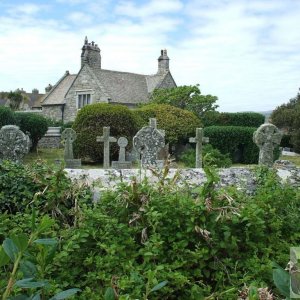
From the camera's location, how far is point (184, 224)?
2.64 m

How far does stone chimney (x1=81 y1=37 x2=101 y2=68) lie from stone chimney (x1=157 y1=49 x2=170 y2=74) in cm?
618

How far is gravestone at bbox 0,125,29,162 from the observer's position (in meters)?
8.44

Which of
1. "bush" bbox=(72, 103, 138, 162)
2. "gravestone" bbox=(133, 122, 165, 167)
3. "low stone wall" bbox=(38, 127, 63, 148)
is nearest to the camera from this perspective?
"gravestone" bbox=(133, 122, 165, 167)

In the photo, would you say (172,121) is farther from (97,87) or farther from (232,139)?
(97,87)

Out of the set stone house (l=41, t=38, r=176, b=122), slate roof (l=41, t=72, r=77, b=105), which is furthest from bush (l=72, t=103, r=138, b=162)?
slate roof (l=41, t=72, r=77, b=105)

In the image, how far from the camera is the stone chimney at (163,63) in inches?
1604

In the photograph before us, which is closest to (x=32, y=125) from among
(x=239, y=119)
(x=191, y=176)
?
(x=239, y=119)

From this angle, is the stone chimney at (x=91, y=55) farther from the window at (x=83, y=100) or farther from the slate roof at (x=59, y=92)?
the slate roof at (x=59, y=92)

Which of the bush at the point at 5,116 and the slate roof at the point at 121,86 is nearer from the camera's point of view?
the bush at the point at 5,116

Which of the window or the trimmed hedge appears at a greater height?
the window

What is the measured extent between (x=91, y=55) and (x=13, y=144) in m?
29.7

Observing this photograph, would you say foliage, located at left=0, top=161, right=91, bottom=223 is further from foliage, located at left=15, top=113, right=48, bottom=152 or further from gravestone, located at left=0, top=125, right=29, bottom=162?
foliage, located at left=15, top=113, right=48, bottom=152

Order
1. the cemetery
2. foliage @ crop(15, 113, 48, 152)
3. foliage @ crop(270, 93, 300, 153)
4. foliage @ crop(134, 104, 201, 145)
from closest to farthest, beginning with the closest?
the cemetery, foliage @ crop(15, 113, 48, 152), foliage @ crop(134, 104, 201, 145), foliage @ crop(270, 93, 300, 153)

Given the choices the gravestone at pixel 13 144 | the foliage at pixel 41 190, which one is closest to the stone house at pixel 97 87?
the gravestone at pixel 13 144
